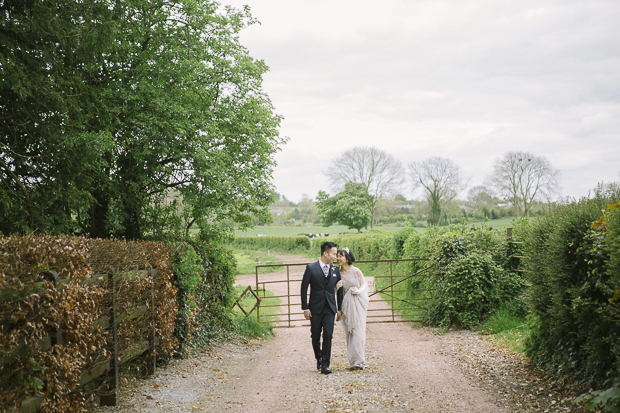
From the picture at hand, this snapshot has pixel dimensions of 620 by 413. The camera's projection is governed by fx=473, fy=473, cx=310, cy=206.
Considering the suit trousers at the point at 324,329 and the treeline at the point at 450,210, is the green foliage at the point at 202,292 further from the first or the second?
the treeline at the point at 450,210

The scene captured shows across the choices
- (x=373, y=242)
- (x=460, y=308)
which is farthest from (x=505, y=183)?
(x=460, y=308)

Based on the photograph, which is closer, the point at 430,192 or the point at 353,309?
the point at 353,309

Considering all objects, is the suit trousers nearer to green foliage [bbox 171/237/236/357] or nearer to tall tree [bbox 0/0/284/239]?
green foliage [bbox 171/237/236/357]

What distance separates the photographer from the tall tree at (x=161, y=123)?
1065 centimetres

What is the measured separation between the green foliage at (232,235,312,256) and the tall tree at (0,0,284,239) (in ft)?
118

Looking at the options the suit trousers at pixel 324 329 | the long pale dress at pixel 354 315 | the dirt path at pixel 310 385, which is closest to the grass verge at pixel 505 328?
the dirt path at pixel 310 385

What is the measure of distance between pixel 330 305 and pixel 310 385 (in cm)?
145

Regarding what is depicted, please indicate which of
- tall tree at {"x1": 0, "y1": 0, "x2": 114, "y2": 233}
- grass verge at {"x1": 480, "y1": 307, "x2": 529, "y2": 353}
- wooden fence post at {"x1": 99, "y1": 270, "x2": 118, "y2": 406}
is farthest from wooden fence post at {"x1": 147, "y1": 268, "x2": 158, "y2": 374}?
grass verge at {"x1": 480, "y1": 307, "x2": 529, "y2": 353}

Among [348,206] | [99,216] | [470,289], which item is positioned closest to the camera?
[470,289]

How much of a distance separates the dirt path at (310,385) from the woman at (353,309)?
1.08 feet

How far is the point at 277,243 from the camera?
58188 millimetres

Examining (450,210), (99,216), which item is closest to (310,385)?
(99,216)

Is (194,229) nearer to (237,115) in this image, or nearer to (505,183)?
(237,115)

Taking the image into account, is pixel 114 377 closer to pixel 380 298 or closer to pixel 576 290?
pixel 576 290
